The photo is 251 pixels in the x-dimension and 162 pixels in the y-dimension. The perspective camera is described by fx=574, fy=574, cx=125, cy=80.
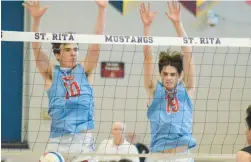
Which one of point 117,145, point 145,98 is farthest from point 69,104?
point 145,98

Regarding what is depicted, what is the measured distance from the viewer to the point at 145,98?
27.8ft

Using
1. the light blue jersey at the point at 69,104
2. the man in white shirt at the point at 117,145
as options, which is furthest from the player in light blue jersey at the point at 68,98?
the man in white shirt at the point at 117,145

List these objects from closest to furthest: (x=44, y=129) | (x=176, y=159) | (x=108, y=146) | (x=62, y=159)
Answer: (x=62, y=159) < (x=176, y=159) < (x=108, y=146) < (x=44, y=129)

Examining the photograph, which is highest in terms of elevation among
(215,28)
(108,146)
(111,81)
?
(215,28)

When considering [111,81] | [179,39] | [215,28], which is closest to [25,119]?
[111,81]

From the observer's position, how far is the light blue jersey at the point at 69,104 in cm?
514

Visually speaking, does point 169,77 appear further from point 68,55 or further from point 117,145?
point 117,145

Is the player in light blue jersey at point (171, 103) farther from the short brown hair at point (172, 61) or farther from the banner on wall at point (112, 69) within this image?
the banner on wall at point (112, 69)

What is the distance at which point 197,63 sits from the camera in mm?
8461

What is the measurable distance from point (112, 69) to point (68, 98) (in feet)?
11.4

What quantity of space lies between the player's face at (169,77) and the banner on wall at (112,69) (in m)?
3.46

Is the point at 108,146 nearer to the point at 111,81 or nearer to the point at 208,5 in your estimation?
the point at 111,81

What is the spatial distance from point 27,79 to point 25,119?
1.96ft

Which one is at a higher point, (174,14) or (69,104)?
(174,14)
